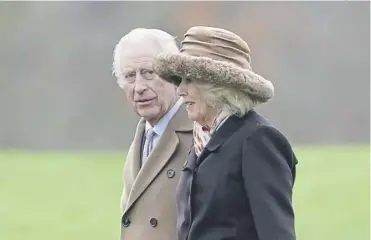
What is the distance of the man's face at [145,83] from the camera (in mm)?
2545

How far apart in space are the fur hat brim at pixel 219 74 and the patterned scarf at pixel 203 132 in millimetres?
109

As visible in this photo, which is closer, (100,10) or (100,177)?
(100,10)

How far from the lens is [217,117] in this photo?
2.23 m

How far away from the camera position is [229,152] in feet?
7.14

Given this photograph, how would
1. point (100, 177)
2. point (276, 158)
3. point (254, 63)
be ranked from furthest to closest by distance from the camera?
point (100, 177), point (254, 63), point (276, 158)

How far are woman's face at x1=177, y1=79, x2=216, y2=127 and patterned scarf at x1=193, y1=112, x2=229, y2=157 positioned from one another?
0.02 m

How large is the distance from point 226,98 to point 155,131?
522 mm

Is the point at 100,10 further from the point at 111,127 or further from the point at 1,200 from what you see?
the point at 1,200

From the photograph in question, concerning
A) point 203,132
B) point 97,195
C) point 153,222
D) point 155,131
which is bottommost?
point 153,222

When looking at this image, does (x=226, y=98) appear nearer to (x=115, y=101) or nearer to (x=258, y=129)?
(x=258, y=129)

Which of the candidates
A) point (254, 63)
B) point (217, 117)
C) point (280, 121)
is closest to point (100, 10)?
point (254, 63)

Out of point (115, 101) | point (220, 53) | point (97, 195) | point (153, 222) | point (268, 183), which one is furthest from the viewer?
point (97, 195)

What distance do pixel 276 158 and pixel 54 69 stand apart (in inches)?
187

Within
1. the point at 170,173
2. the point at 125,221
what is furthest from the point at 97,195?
the point at 170,173
